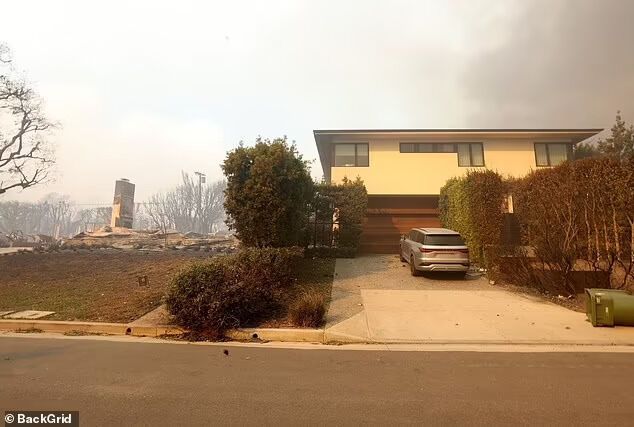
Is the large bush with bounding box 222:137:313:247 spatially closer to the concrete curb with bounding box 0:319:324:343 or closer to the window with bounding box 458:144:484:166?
the concrete curb with bounding box 0:319:324:343

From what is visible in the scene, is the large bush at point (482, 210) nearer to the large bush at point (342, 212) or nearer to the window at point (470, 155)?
the large bush at point (342, 212)

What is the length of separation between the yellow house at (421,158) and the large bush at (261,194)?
10.5 meters

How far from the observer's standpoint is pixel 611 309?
7.94 meters

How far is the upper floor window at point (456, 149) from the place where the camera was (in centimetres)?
2281

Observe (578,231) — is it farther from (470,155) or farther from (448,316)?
(470,155)

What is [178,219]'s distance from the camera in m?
75.3

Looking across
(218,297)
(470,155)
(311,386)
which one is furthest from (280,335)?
(470,155)

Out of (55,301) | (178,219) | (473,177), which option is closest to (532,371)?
(473,177)

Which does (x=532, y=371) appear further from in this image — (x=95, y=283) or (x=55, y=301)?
(x=95, y=283)

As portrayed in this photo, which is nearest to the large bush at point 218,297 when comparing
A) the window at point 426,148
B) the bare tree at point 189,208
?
the window at point 426,148

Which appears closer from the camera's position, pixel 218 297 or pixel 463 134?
pixel 218 297

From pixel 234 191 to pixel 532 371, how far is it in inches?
339

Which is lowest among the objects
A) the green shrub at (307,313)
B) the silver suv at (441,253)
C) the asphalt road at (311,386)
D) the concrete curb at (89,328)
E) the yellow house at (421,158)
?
the asphalt road at (311,386)

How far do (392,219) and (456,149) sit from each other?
6068mm
